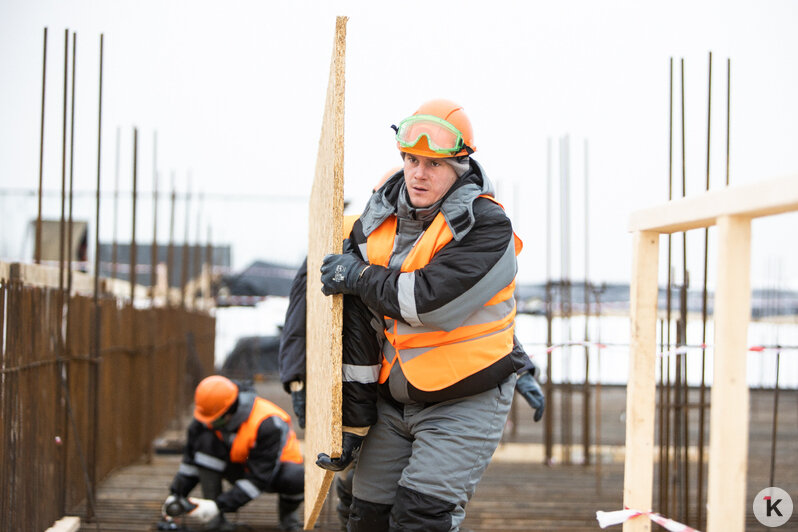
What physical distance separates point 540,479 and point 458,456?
4.94 meters

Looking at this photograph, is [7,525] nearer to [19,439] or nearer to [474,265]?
[19,439]

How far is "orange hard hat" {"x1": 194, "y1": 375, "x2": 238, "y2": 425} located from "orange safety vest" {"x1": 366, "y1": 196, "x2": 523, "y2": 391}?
2979mm

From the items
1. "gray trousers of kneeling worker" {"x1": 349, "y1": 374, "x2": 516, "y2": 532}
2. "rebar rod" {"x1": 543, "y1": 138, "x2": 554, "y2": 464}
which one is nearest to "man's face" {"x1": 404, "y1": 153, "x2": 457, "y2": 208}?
"gray trousers of kneeling worker" {"x1": 349, "y1": 374, "x2": 516, "y2": 532}

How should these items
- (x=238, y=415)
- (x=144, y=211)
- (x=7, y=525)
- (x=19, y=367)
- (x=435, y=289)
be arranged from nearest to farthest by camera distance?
(x=435, y=289)
(x=7, y=525)
(x=19, y=367)
(x=238, y=415)
(x=144, y=211)

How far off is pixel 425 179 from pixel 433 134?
0.15m

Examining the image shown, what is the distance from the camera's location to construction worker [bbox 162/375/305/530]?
17.7 feet

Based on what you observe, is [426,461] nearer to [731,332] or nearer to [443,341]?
[443,341]

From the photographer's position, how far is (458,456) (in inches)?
108

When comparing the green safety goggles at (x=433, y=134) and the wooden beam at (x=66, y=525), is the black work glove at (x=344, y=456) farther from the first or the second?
the wooden beam at (x=66, y=525)

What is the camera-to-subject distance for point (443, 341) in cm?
276

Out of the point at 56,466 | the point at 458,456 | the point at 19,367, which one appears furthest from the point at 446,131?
the point at 56,466

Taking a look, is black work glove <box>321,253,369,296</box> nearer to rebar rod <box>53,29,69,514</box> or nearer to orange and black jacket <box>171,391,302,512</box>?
rebar rod <box>53,29,69,514</box>

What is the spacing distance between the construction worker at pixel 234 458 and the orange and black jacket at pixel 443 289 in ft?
9.27
